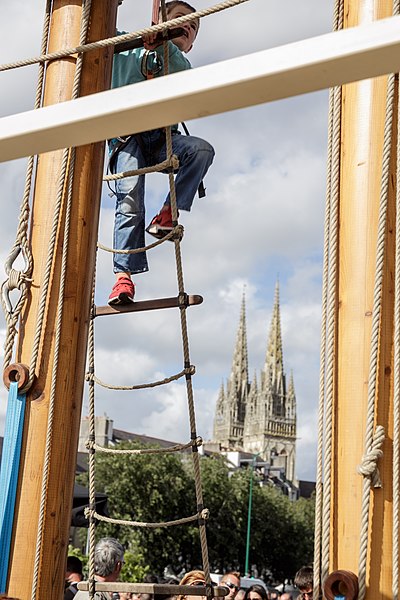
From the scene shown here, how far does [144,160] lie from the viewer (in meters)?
4.30

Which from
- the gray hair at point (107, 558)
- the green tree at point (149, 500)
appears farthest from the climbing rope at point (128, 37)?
the green tree at point (149, 500)

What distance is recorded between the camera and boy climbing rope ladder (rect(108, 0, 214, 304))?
4.13 m

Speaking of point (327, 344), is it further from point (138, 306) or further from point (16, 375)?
point (138, 306)

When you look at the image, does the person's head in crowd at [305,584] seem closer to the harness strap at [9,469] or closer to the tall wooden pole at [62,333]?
the tall wooden pole at [62,333]

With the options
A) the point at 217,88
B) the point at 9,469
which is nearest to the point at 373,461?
the point at 217,88

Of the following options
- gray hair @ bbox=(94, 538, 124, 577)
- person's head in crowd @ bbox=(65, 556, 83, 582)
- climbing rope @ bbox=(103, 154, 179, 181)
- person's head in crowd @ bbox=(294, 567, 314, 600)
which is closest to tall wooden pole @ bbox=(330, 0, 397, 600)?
climbing rope @ bbox=(103, 154, 179, 181)

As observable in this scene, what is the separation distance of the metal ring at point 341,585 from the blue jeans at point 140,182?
2195mm

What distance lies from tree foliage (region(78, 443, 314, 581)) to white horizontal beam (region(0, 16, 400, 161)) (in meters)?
38.6

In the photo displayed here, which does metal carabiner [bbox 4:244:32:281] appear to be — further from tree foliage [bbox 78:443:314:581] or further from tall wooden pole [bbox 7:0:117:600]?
tree foliage [bbox 78:443:314:581]

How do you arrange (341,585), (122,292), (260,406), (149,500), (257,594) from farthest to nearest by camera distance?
1. (260,406)
2. (149,500)
3. (257,594)
4. (122,292)
5. (341,585)

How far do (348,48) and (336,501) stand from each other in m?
1.39

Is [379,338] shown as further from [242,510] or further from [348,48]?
[242,510]

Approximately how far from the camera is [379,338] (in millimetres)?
2350

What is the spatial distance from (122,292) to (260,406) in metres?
118
